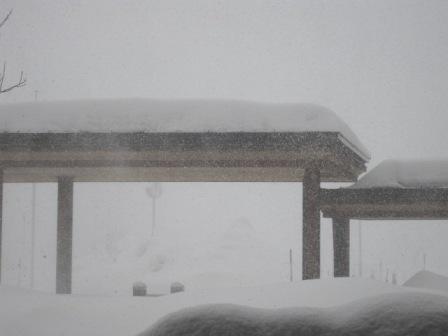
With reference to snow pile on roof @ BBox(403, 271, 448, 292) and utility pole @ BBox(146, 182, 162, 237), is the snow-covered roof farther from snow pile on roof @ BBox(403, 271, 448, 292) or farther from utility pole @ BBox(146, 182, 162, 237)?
utility pole @ BBox(146, 182, 162, 237)

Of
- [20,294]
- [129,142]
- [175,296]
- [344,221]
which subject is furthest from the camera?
[344,221]

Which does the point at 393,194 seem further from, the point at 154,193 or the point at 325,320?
the point at 154,193

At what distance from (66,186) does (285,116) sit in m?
4.73

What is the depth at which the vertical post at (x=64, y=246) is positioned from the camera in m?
8.66

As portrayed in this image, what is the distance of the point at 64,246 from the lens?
8805mm

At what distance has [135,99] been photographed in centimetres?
665

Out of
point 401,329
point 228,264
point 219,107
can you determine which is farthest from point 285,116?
point 228,264

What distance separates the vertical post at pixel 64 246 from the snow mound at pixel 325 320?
6587 mm

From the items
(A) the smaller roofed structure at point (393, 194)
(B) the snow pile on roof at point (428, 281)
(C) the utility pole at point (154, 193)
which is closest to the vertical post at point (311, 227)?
(A) the smaller roofed structure at point (393, 194)

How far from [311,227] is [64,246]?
4.52 metres

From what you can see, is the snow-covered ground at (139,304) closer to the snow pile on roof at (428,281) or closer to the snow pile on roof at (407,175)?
the snow pile on roof at (407,175)

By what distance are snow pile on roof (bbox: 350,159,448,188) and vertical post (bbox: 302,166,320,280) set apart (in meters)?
0.87

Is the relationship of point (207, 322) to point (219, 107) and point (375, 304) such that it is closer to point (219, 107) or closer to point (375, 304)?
point (375, 304)

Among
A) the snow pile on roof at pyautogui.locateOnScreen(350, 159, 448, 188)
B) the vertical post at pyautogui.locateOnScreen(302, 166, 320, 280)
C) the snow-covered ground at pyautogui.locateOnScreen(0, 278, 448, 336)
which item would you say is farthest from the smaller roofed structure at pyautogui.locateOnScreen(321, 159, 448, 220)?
the snow-covered ground at pyautogui.locateOnScreen(0, 278, 448, 336)
